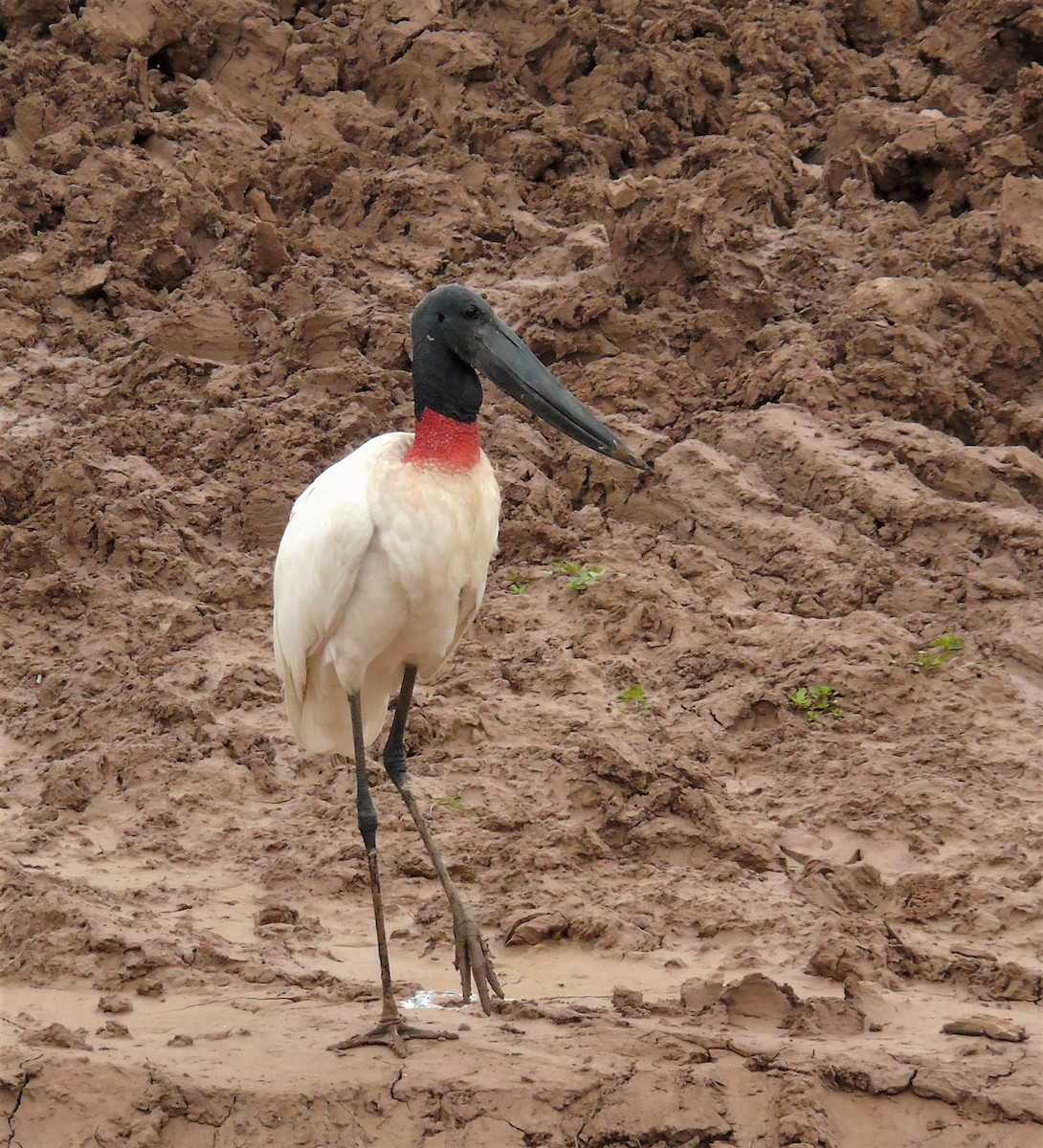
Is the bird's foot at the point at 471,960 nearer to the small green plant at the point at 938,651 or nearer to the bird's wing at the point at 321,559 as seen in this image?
the bird's wing at the point at 321,559

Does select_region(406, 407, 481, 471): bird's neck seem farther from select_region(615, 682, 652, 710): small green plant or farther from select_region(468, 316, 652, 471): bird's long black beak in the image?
select_region(615, 682, 652, 710): small green plant

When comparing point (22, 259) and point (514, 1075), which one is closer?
point (514, 1075)

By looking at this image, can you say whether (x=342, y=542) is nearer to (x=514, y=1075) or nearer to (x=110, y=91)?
(x=514, y=1075)

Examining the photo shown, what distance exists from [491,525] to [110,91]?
477 cm

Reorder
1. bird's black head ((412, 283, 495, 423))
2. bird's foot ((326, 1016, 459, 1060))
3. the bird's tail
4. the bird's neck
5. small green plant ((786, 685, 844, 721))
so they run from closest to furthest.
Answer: bird's foot ((326, 1016, 459, 1060)) < the bird's neck < bird's black head ((412, 283, 495, 423)) < the bird's tail < small green plant ((786, 685, 844, 721))

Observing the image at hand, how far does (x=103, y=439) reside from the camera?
6.61m

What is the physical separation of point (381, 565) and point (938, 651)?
2.61 m

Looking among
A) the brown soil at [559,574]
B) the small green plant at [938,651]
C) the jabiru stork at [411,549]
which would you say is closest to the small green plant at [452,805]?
the brown soil at [559,574]

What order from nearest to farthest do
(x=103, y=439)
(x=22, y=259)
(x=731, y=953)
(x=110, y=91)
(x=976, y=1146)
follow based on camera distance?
(x=976, y=1146)
(x=731, y=953)
(x=103, y=439)
(x=22, y=259)
(x=110, y=91)

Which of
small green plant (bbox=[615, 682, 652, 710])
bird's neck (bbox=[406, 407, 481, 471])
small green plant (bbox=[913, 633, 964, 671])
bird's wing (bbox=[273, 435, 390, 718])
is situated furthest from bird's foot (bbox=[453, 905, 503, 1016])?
small green plant (bbox=[913, 633, 964, 671])

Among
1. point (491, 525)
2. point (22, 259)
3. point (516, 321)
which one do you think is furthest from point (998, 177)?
point (22, 259)

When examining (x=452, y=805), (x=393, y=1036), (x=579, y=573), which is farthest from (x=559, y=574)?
(x=393, y=1036)

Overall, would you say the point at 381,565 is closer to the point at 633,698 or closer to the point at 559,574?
the point at 633,698

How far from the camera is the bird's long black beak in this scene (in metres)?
4.16
